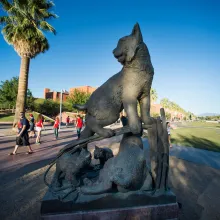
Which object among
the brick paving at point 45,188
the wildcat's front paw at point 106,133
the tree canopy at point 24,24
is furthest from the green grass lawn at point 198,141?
the tree canopy at point 24,24

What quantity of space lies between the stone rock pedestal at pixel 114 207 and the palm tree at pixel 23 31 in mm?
12167

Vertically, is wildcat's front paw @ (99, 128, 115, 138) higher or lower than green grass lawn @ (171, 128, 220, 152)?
higher

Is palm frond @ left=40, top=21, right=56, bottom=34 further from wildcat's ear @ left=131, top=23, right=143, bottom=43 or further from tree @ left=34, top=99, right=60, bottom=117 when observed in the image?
tree @ left=34, top=99, right=60, bottom=117

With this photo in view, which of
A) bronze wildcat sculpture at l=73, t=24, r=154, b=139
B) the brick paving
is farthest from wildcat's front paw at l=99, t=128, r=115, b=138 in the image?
the brick paving

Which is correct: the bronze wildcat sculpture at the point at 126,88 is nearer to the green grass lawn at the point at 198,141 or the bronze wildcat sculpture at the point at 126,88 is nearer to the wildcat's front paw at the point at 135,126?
the wildcat's front paw at the point at 135,126

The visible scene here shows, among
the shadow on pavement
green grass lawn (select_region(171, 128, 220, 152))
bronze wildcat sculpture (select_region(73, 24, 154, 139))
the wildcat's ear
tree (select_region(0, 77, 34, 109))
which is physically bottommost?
the shadow on pavement

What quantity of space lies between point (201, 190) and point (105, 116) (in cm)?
282

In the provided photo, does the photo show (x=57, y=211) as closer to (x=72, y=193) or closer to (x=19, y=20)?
(x=72, y=193)

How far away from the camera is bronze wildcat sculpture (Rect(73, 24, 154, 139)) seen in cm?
232

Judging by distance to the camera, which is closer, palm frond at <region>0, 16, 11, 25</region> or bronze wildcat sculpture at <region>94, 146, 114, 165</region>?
bronze wildcat sculpture at <region>94, 146, 114, 165</region>

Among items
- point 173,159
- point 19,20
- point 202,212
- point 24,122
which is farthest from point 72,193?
point 19,20

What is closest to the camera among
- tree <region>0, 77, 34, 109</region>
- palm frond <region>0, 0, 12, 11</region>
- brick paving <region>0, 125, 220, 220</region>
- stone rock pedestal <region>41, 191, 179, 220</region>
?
stone rock pedestal <region>41, 191, 179, 220</region>

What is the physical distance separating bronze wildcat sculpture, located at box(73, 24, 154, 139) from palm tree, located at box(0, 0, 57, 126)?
12.0 m

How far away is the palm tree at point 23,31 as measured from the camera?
1254cm
